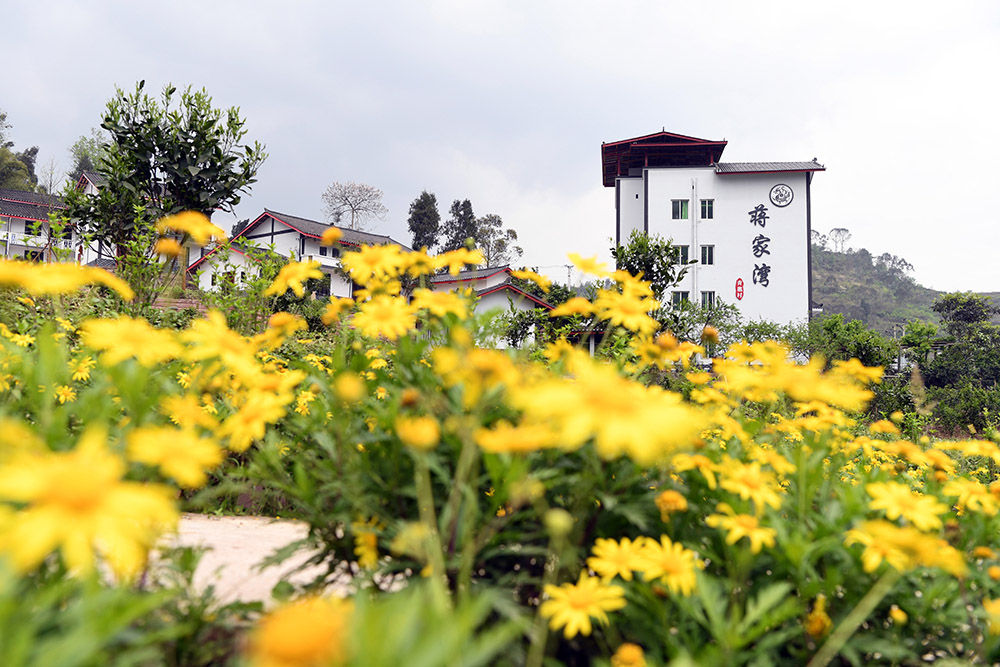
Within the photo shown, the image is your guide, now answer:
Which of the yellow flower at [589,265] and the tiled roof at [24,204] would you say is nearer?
the yellow flower at [589,265]

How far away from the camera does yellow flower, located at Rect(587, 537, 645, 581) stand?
38.3 inches

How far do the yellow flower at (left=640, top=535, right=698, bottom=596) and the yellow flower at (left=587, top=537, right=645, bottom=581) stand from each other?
0.05 feet

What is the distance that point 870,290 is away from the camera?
51.7m

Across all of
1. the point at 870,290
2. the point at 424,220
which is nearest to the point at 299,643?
the point at 424,220

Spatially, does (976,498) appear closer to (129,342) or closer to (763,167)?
(129,342)

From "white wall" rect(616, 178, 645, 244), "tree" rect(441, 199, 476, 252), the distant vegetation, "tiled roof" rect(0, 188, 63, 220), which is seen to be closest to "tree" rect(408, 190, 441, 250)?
"tree" rect(441, 199, 476, 252)

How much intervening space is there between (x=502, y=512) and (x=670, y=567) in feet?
1.46

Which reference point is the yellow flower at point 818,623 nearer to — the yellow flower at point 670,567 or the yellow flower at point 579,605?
the yellow flower at point 670,567

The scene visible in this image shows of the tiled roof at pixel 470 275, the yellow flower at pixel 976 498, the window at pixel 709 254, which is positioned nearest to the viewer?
the yellow flower at pixel 976 498

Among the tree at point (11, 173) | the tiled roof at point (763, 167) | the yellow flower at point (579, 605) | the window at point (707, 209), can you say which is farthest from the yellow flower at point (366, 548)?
the tree at point (11, 173)

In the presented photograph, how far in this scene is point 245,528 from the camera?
8.30 ft

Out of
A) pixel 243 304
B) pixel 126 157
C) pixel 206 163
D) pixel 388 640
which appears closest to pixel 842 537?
pixel 388 640

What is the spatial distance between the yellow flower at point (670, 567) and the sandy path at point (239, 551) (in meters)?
0.77

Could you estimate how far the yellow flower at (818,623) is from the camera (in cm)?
101
